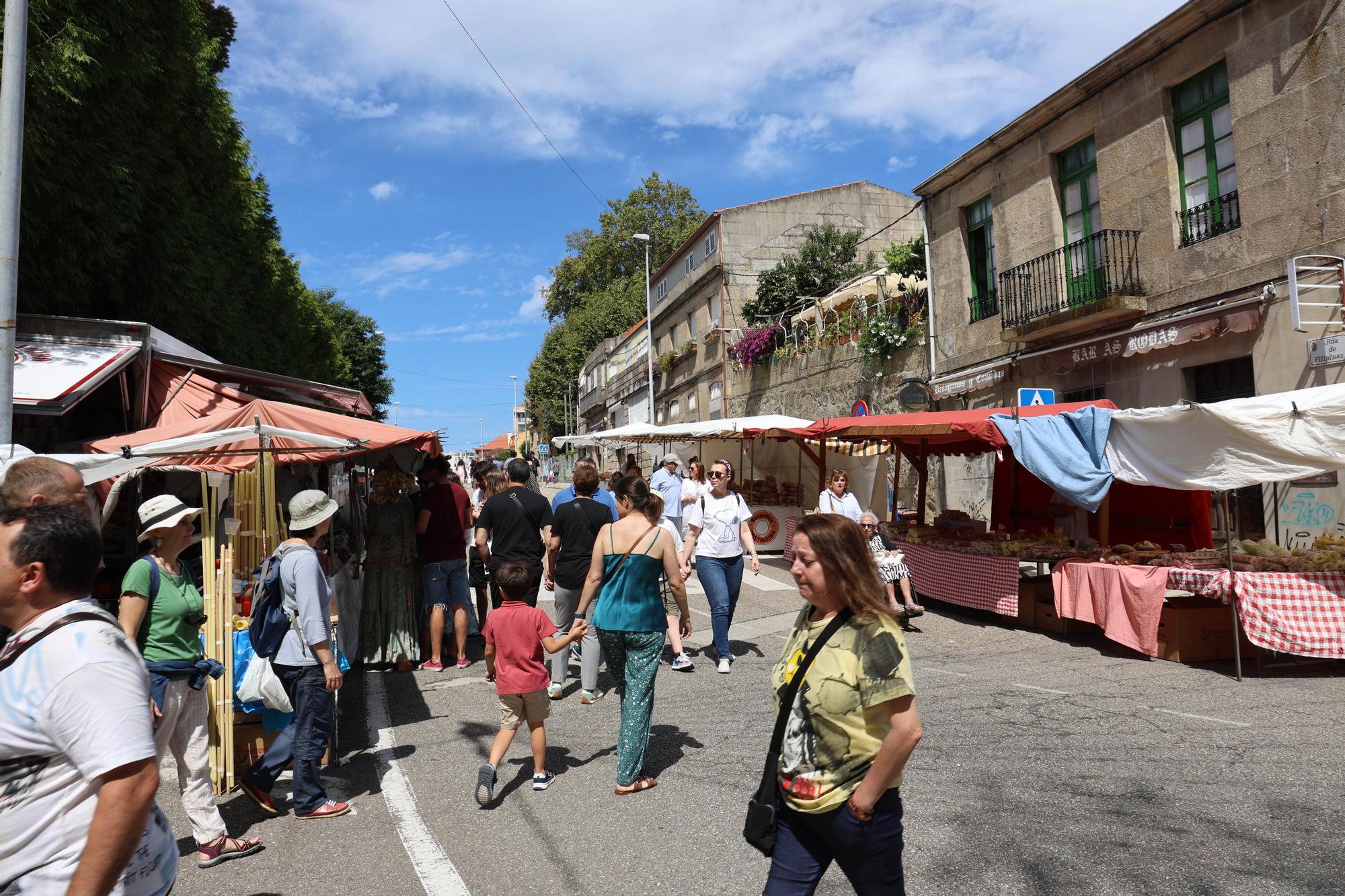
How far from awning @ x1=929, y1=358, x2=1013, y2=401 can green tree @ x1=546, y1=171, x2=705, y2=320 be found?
2980cm

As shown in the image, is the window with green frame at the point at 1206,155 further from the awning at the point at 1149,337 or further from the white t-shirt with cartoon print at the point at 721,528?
the white t-shirt with cartoon print at the point at 721,528

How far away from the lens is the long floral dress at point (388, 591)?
7.65m

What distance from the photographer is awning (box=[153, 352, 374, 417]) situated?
9.44 metres

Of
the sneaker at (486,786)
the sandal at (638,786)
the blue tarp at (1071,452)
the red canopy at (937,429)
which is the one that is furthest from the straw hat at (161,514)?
the red canopy at (937,429)

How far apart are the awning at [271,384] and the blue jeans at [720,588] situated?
19.1ft

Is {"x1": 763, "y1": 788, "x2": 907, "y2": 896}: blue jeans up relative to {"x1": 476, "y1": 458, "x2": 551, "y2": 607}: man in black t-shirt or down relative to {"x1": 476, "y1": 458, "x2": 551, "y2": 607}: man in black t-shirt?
down

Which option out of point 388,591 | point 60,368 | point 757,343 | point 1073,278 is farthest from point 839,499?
point 757,343

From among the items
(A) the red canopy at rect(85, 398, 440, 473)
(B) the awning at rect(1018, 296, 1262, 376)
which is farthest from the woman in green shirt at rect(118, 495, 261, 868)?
(B) the awning at rect(1018, 296, 1262, 376)

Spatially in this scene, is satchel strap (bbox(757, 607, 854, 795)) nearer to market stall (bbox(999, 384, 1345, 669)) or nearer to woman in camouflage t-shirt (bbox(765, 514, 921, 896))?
woman in camouflage t-shirt (bbox(765, 514, 921, 896))

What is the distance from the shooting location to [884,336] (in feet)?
64.7

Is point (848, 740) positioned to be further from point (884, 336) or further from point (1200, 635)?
point (884, 336)

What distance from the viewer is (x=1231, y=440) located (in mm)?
7207

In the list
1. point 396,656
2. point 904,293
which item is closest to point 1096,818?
point 396,656

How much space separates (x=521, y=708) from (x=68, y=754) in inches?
125
